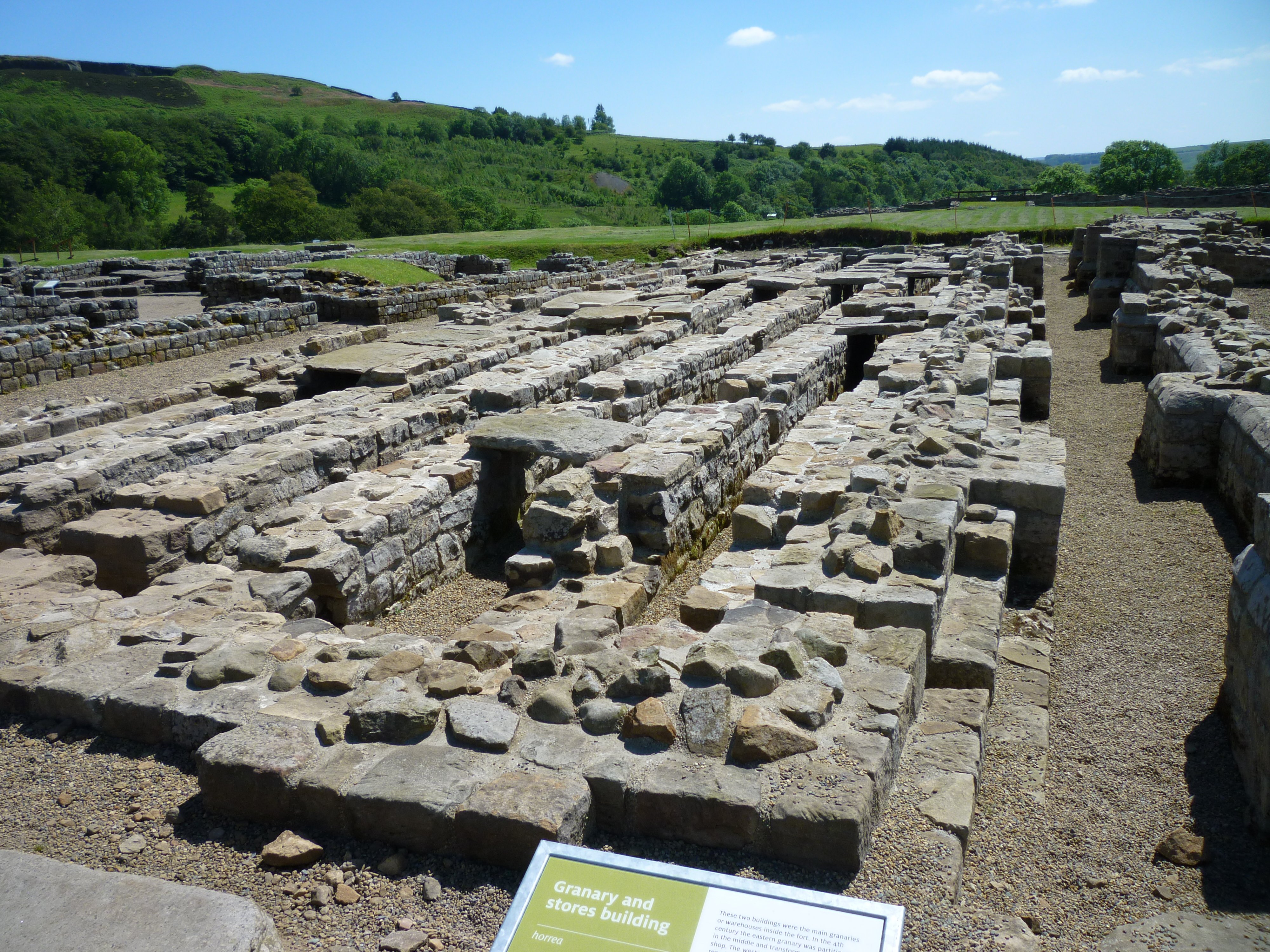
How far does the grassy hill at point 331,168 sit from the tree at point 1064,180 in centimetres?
1496

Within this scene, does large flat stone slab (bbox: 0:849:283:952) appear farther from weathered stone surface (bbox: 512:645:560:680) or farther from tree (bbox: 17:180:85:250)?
tree (bbox: 17:180:85:250)

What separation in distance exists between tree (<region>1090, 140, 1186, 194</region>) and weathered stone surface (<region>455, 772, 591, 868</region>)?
77266mm

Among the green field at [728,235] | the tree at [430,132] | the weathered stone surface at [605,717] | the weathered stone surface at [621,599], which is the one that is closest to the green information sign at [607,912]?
the weathered stone surface at [605,717]

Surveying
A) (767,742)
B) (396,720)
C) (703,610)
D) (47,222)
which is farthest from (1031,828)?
(47,222)

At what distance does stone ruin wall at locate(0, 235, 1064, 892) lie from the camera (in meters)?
3.10

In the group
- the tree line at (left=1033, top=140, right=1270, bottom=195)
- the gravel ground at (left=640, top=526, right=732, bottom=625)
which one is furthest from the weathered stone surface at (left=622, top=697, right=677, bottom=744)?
the tree line at (left=1033, top=140, right=1270, bottom=195)

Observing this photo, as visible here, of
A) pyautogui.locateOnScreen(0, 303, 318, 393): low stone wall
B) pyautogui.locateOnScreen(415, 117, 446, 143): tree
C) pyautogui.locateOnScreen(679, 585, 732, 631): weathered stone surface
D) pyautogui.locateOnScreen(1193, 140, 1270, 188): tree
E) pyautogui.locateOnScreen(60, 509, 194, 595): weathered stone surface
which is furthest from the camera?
pyautogui.locateOnScreen(415, 117, 446, 143): tree

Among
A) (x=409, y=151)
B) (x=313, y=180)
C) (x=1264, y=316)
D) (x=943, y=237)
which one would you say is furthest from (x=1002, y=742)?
(x=409, y=151)

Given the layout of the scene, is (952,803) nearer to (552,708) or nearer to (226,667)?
(552,708)

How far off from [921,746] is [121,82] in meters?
116

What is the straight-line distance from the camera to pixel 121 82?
92500 mm

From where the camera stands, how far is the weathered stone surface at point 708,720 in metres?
3.13

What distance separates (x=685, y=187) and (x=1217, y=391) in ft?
244

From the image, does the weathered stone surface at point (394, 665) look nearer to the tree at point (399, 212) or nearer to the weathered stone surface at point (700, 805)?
the weathered stone surface at point (700, 805)
